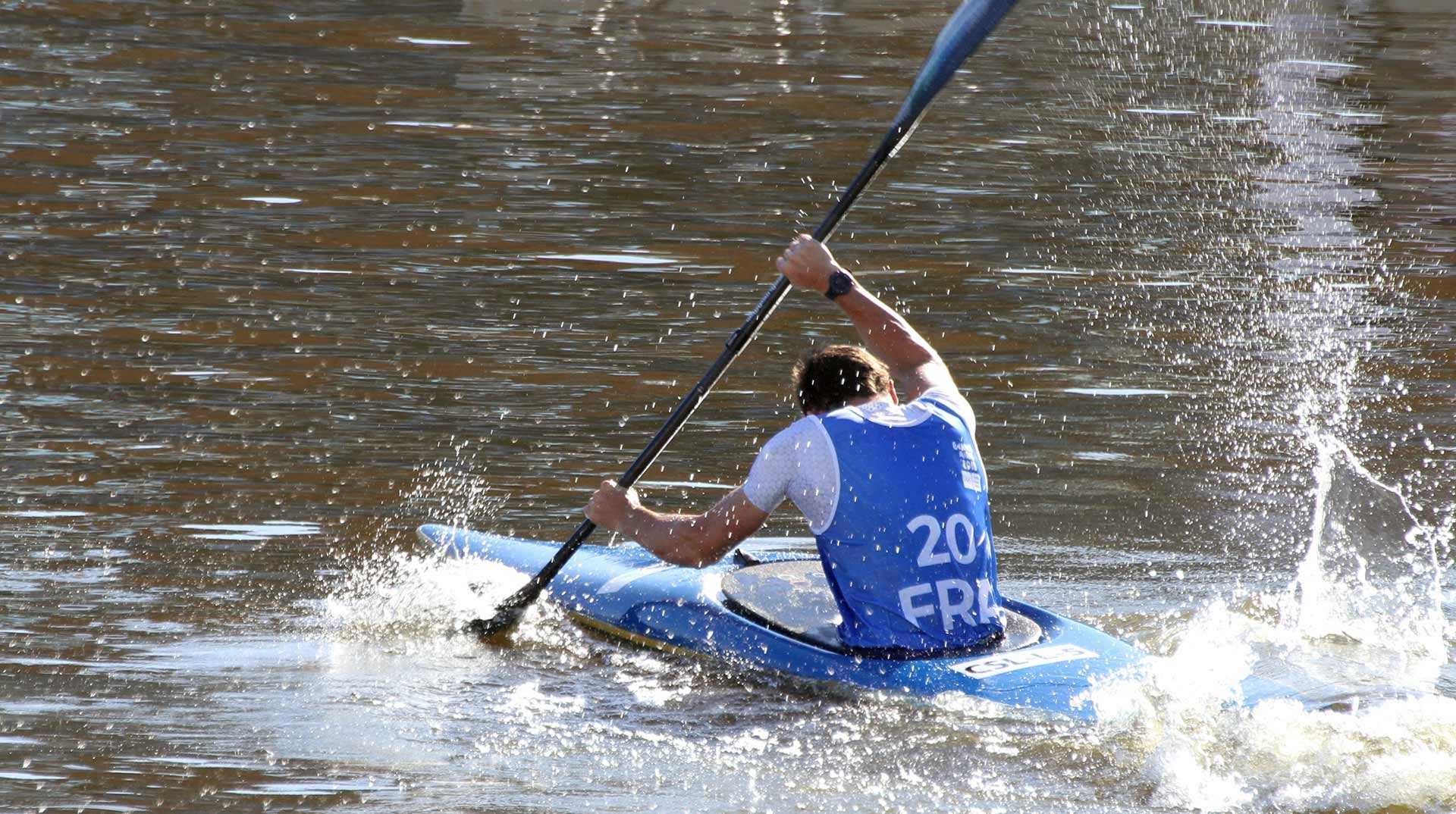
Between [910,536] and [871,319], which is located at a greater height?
[871,319]

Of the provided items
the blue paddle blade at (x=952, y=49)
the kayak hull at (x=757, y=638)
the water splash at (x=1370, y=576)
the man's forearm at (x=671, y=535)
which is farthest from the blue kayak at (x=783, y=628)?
the blue paddle blade at (x=952, y=49)

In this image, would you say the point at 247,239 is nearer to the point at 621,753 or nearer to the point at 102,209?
the point at 102,209

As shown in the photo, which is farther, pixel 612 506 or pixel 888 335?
pixel 888 335

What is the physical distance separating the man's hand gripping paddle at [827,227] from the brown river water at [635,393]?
12cm

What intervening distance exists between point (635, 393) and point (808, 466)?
11.4ft

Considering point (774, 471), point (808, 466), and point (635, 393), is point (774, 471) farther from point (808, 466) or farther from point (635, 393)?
point (635, 393)

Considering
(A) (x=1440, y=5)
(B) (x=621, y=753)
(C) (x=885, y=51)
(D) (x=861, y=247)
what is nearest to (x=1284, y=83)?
(C) (x=885, y=51)

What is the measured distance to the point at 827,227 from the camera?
5938 mm

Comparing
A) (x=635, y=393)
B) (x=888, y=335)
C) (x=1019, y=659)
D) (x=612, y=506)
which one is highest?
(x=888, y=335)

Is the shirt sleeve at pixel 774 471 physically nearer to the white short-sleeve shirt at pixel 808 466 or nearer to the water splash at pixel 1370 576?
the white short-sleeve shirt at pixel 808 466

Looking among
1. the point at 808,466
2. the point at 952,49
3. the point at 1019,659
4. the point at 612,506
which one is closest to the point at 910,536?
the point at 808,466

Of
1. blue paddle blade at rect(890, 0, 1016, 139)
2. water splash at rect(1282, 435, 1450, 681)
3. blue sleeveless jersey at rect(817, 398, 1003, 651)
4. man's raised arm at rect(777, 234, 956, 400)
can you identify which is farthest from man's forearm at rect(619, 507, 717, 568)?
water splash at rect(1282, 435, 1450, 681)

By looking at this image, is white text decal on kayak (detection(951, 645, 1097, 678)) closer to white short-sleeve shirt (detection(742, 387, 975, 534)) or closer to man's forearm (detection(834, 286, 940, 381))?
white short-sleeve shirt (detection(742, 387, 975, 534))

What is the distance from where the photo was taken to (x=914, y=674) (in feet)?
16.3
